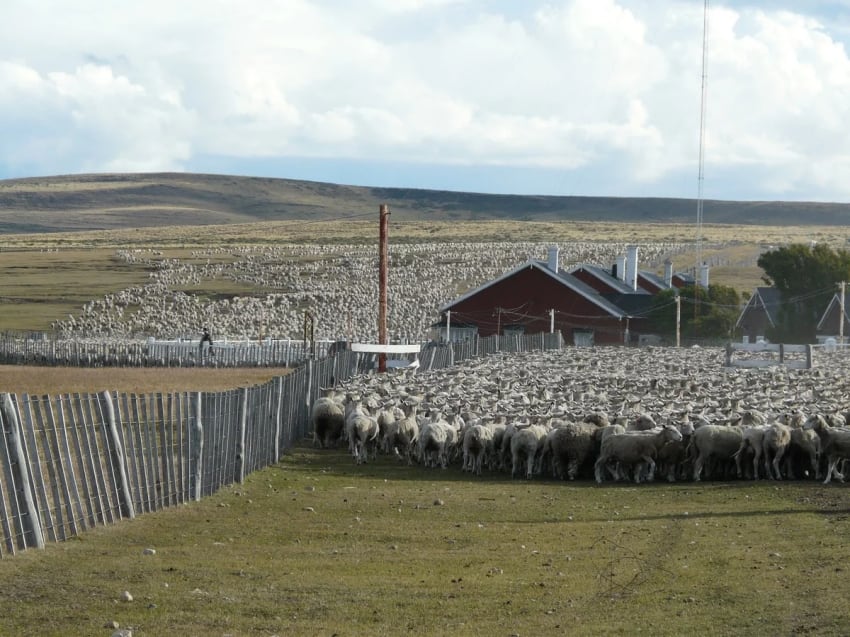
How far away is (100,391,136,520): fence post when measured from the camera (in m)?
16.3

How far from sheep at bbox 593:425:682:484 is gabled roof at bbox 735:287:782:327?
61.5 meters

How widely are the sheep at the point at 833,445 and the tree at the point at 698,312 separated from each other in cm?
5398

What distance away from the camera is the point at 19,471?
1369 cm

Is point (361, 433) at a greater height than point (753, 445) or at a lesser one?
lesser

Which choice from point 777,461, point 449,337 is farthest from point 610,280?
point 777,461

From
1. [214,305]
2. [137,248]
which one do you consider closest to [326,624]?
[214,305]

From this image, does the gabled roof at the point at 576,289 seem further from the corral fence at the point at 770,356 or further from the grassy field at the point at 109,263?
the grassy field at the point at 109,263

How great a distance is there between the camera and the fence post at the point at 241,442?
21688 millimetres

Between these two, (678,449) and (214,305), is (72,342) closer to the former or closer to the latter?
(214,305)

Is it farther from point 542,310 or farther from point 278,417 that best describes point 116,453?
point 542,310

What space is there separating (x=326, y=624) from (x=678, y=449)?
40.6 ft

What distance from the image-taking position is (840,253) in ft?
296

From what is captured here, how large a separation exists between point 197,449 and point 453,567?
6.00m

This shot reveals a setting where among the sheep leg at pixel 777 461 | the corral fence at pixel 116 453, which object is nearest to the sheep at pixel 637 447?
the sheep leg at pixel 777 461
